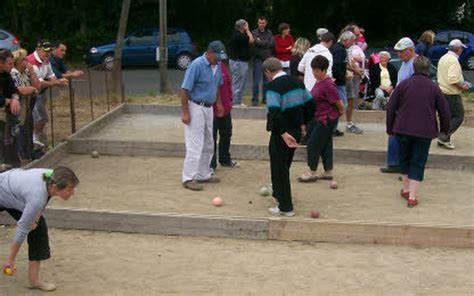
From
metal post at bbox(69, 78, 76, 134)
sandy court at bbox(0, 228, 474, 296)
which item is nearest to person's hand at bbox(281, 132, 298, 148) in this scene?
sandy court at bbox(0, 228, 474, 296)

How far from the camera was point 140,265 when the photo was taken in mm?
6625

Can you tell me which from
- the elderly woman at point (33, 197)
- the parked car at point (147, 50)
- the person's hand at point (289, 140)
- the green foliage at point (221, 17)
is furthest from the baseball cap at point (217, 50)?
the green foliage at point (221, 17)

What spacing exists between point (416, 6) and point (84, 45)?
14.3 metres

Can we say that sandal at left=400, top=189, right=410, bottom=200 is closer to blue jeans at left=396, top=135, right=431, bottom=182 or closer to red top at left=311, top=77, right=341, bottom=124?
blue jeans at left=396, top=135, right=431, bottom=182

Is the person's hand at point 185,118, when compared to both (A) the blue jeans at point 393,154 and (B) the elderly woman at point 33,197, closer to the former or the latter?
(A) the blue jeans at point 393,154

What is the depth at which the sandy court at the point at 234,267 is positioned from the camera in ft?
20.2

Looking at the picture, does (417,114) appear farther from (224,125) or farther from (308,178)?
(224,125)

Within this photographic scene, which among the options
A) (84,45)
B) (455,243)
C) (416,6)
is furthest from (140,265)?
(416,6)

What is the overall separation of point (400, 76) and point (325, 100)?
150 centimetres

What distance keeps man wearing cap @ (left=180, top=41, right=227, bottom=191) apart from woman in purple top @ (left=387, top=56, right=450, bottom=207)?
2040mm

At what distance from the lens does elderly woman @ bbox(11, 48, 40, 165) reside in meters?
8.82

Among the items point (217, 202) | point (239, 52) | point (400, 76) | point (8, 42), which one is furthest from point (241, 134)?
point (8, 42)

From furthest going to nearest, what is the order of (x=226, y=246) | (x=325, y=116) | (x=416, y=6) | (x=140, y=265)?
(x=416, y=6) < (x=325, y=116) < (x=226, y=246) < (x=140, y=265)

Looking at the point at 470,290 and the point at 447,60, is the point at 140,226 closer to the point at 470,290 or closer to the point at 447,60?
the point at 470,290
